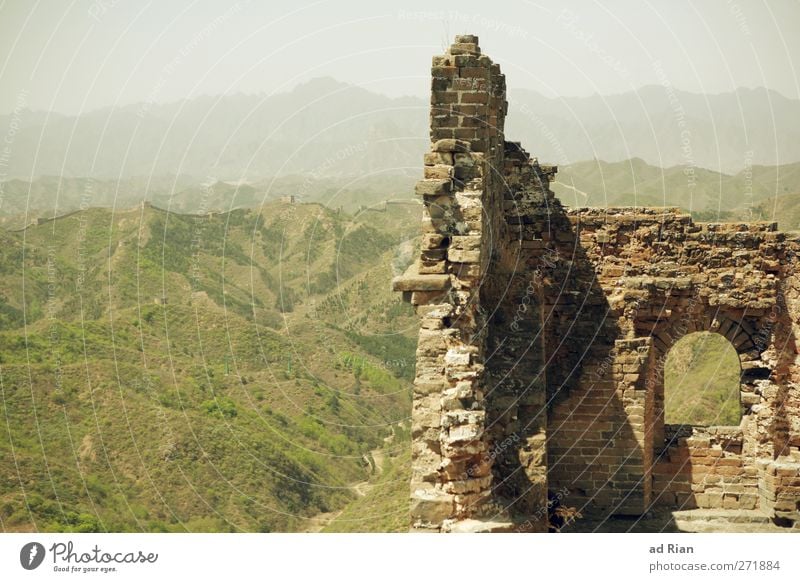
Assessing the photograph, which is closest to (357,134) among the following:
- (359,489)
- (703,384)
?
(359,489)

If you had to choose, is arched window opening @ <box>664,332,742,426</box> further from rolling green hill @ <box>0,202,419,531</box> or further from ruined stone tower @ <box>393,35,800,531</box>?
rolling green hill @ <box>0,202,419,531</box>

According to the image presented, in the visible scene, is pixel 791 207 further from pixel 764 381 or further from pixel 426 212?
pixel 426 212

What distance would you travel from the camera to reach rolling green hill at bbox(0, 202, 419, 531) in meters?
30.0

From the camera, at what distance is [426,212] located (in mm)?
11359

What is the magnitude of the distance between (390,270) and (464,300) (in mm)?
42776

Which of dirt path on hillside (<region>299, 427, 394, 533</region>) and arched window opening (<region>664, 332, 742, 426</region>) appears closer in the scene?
arched window opening (<region>664, 332, 742, 426</region>)

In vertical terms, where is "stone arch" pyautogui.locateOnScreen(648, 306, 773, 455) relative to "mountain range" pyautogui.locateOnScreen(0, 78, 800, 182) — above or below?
below
